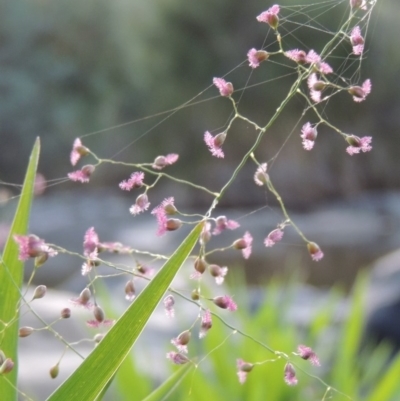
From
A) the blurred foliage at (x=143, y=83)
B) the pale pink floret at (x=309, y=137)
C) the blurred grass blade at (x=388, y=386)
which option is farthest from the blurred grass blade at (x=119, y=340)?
the blurred foliage at (x=143, y=83)

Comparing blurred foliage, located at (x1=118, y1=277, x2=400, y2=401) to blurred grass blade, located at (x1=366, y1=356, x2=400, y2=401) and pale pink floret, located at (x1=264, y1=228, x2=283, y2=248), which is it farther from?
pale pink floret, located at (x1=264, y1=228, x2=283, y2=248)

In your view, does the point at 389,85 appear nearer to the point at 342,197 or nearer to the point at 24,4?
the point at 342,197

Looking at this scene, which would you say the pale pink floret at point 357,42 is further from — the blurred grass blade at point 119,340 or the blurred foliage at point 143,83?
the blurred foliage at point 143,83

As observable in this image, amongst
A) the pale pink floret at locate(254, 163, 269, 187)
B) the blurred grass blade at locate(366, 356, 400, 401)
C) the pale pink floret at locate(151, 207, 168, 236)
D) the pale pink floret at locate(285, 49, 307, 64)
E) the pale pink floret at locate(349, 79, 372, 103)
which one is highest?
the blurred grass blade at locate(366, 356, 400, 401)

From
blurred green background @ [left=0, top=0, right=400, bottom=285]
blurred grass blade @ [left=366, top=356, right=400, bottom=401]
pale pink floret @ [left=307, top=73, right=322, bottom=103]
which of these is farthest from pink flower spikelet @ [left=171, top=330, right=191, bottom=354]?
blurred green background @ [left=0, top=0, right=400, bottom=285]

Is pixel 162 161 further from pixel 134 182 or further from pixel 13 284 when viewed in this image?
pixel 13 284
